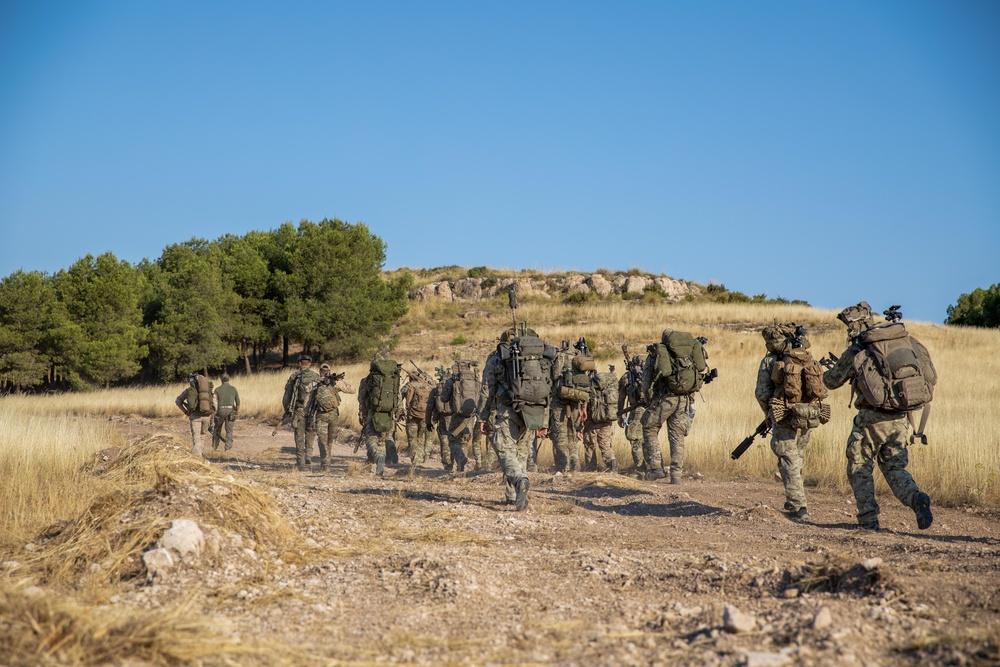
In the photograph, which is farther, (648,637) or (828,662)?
(648,637)

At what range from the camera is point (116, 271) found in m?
39.5

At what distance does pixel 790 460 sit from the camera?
9.10 metres

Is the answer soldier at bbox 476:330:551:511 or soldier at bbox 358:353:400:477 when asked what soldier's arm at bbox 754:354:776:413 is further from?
soldier at bbox 358:353:400:477

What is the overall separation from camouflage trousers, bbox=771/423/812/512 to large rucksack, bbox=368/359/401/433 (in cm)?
651

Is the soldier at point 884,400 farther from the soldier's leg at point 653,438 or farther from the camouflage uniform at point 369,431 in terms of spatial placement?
the camouflage uniform at point 369,431

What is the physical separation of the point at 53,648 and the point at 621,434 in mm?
14609

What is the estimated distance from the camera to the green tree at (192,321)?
39.6 m

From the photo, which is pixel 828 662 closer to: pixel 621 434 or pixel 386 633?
pixel 386 633

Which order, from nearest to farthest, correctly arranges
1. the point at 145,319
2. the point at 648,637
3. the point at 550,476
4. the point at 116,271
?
1. the point at 648,637
2. the point at 550,476
3. the point at 116,271
4. the point at 145,319

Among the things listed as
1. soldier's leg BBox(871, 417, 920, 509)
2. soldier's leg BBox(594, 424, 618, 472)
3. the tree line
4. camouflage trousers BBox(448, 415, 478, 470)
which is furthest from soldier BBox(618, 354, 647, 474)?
the tree line

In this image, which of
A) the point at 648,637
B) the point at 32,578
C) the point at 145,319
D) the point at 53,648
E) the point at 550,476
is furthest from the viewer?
the point at 145,319

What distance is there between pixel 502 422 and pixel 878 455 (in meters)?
3.92

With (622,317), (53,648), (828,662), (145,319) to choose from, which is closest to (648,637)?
(828,662)

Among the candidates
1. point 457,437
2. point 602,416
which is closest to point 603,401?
point 602,416
